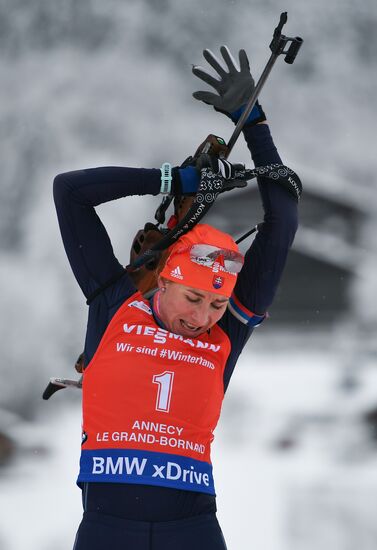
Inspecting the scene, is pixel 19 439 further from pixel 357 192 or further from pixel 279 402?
pixel 357 192

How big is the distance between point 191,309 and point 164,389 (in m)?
0.20

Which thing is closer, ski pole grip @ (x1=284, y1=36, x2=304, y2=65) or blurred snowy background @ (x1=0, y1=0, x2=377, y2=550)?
ski pole grip @ (x1=284, y1=36, x2=304, y2=65)

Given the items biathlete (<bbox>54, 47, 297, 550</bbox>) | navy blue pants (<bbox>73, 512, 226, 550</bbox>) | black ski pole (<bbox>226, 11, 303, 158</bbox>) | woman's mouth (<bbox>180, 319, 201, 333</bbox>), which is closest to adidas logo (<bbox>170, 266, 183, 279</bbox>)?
biathlete (<bbox>54, 47, 297, 550</bbox>)

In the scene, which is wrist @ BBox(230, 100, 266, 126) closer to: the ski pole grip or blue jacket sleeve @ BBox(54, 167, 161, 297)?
the ski pole grip

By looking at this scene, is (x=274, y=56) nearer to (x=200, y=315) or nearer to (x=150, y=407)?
(x=200, y=315)

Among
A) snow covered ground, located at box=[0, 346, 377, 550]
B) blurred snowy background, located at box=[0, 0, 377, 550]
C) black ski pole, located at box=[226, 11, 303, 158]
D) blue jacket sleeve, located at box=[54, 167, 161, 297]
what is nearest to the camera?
blue jacket sleeve, located at box=[54, 167, 161, 297]

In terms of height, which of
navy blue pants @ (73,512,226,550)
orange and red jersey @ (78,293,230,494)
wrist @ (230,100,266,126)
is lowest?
navy blue pants @ (73,512,226,550)

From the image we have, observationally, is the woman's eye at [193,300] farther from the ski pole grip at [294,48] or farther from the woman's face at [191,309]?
the ski pole grip at [294,48]

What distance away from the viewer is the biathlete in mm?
2254

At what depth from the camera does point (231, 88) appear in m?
2.59

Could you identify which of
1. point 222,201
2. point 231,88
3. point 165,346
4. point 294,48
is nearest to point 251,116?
point 231,88

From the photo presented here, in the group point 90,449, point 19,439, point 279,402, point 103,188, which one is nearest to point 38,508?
point 19,439

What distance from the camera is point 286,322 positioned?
153 inches

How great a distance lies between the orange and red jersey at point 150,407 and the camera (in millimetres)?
2273
